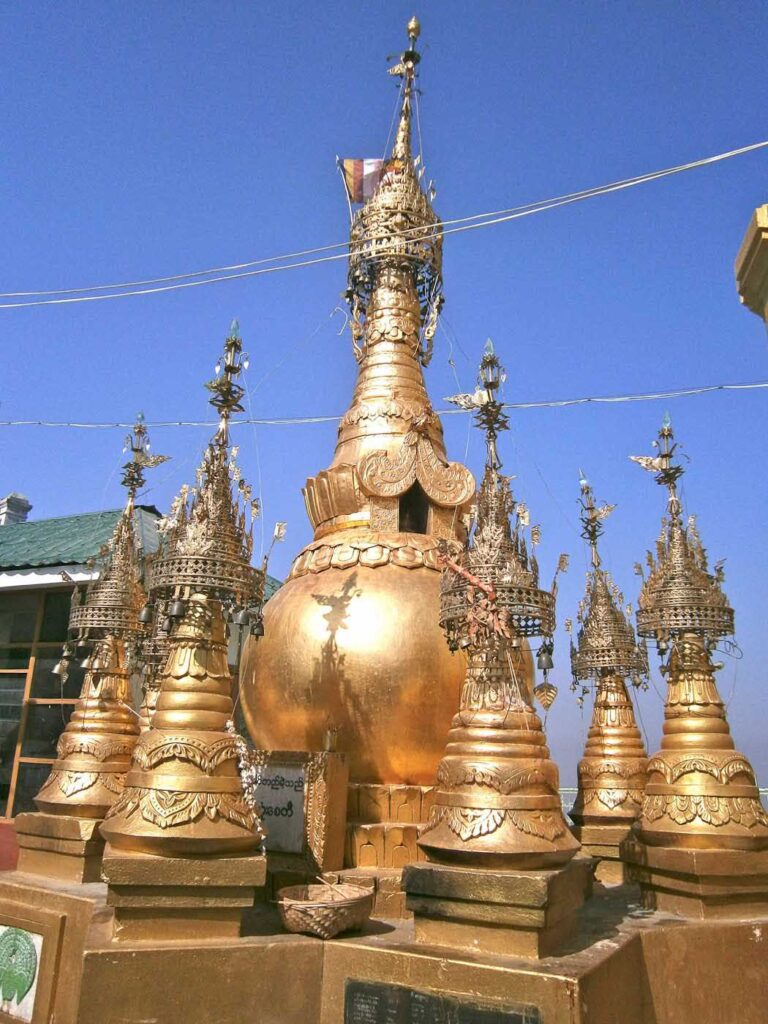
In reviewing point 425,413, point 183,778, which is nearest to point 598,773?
point 425,413

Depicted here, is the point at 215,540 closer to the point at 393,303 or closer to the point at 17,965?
the point at 17,965

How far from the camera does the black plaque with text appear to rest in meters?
6.15

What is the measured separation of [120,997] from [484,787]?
3552mm

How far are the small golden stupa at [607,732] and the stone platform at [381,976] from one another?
359 centimetres

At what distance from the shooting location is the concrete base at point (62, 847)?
30.9ft

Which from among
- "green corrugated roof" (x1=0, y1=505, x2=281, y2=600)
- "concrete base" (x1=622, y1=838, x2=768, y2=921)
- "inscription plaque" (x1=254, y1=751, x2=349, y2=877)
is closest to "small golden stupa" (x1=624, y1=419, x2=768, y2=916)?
"concrete base" (x1=622, y1=838, x2=768, y2=921)

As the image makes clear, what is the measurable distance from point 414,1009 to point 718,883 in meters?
3.73

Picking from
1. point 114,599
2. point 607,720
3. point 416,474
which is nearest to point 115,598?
point 114,599

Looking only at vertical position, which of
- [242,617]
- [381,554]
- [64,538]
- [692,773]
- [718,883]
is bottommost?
[718,883]

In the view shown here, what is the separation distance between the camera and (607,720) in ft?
40.7

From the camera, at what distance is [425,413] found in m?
12.6

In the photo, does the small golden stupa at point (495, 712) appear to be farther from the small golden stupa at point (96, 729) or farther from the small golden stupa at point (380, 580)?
the small golden stupa at point (96, 729)

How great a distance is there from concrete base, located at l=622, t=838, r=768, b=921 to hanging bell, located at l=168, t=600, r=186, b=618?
5.89 meters

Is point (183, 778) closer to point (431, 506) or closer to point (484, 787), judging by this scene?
point (484, 787)
